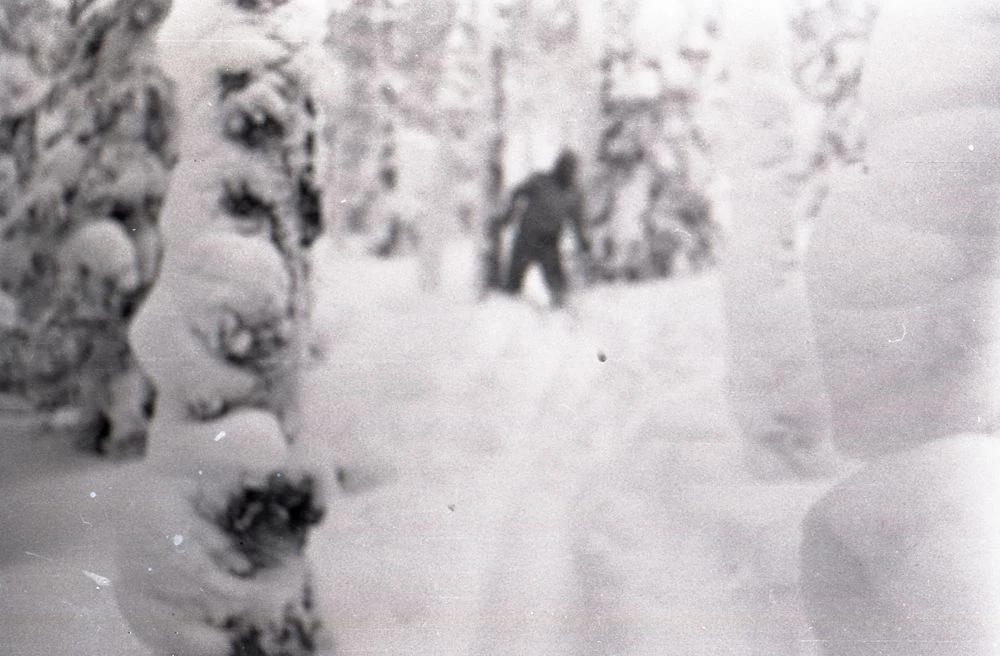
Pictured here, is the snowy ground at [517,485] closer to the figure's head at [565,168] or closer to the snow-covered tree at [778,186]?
the snow-covered tree at [778,186]

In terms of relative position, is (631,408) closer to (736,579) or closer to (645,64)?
(736,579)

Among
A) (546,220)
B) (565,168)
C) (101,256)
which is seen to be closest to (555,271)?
(546,220)

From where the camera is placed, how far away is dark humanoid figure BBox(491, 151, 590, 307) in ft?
5.47

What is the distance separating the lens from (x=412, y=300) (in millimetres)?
1668

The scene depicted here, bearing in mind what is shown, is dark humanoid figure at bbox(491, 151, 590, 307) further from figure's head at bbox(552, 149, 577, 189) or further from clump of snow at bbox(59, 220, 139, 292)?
clump of snow at bbox(59, 220, 139, 292)

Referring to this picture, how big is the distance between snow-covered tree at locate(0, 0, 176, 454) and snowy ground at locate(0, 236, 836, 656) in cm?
15

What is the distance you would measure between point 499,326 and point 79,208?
0.93m

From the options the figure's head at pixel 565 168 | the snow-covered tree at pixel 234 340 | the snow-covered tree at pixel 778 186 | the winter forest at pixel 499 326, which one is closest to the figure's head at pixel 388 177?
the winter forest at pixel 499 326

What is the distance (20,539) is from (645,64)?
1.65 metres

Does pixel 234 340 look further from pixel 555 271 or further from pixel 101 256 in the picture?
pixel 555 271

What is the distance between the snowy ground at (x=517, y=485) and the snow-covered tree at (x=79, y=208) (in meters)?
0.15

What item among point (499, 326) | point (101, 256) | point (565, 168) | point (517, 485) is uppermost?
point (565, 168)

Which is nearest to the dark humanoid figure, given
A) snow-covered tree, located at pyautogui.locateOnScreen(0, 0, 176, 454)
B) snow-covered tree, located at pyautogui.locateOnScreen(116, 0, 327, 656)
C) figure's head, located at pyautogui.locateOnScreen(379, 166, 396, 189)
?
figure's head, located at pyautogui.locateOnScreen(379, 166, 396, 189)

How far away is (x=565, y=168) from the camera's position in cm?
166
